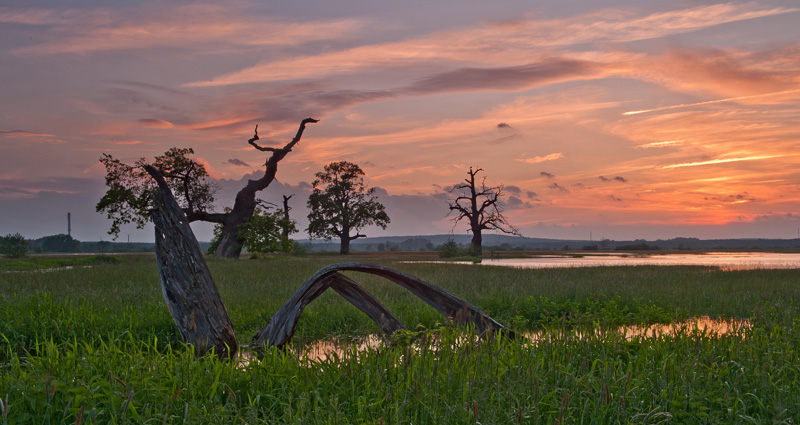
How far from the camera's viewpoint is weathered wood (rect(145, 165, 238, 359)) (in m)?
7.43

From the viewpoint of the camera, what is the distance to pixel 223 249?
3909 cm

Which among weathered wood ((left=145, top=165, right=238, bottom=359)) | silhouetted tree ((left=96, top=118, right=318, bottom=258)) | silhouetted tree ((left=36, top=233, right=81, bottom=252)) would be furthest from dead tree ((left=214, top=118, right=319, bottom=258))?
silhouetted tree ((left=36, top=233, right=81, bottom=252))

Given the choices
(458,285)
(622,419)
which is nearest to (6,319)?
(622,419)

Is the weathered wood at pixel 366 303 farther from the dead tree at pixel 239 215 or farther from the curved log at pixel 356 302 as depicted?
the dead tree at pixel 239 215

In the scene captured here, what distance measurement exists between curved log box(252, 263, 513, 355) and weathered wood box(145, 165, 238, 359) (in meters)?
0.54

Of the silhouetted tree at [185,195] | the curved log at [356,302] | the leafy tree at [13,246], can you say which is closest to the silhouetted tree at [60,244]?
the leafy tree at [13,246]

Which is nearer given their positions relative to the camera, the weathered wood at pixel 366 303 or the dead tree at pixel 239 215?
the weathered wood at pixel 366 303

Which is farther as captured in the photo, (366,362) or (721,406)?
(366,362)

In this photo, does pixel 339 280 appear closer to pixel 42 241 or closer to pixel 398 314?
pixel 398 314

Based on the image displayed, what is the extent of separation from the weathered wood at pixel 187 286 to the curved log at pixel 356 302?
1.76 ft

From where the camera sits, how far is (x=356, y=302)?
795 cm

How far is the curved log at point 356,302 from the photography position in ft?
24.1

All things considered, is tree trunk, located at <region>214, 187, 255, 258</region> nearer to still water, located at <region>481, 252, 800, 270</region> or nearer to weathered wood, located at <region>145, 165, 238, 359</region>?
still water, located at <region>481, 252, 800, 270</region>

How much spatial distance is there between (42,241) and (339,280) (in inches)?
6579
